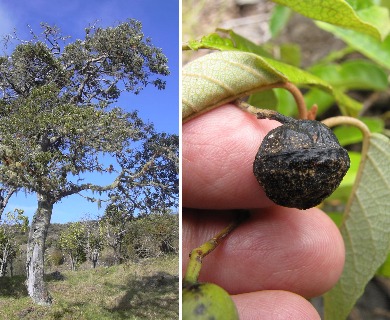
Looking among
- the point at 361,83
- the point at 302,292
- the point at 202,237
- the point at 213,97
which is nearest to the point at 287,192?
the point at 213,97

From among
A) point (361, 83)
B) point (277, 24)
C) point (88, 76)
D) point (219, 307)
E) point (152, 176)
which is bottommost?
point (219, 307)

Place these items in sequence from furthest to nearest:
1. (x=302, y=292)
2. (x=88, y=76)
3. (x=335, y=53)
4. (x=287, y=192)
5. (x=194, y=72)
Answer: (x=335, y=53) < (x=302, y=292) < (x=88, y=76) < (x=194, y=72) < (x=287, y=192)

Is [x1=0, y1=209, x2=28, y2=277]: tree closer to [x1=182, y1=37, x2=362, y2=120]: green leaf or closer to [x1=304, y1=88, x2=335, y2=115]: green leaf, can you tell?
[x1=182, y1=37, x2=362, y2=120]: green leaf

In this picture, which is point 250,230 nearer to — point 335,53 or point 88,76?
point 88,76

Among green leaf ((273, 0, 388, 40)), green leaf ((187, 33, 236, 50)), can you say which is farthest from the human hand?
green leaf ((273, 0, 388, 40))

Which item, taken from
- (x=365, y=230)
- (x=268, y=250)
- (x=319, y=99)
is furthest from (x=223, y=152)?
(x=319, y=99)
